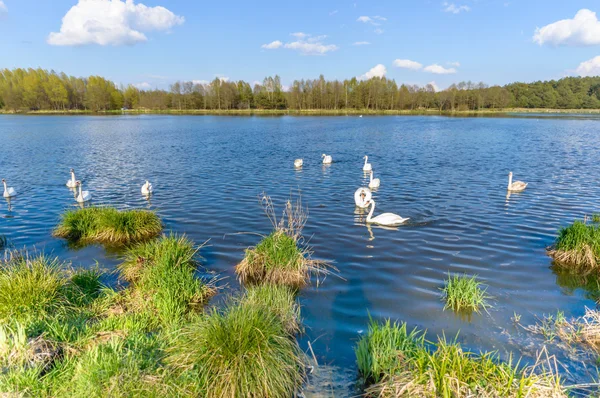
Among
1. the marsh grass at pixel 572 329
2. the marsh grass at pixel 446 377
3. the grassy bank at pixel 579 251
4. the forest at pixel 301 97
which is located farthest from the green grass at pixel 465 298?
the forest at pixel 301 97

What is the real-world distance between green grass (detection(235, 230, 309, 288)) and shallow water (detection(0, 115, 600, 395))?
0.46 meters

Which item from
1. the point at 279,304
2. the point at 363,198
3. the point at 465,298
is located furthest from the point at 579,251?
the point at 279,304

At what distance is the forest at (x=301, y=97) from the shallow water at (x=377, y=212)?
8562 centimetres

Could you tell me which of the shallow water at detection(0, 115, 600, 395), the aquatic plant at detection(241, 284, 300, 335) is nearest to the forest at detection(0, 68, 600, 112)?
the shallow water at detection(0, 115, 600, 395)

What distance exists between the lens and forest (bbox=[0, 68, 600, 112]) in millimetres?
108438

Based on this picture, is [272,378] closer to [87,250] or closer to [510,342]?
[510,342]

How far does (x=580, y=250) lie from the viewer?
8.53 m

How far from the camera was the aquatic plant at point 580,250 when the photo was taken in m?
8.41

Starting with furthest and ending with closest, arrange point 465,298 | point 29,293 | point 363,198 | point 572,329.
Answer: point 363,198, point 465,298, point 572,329, point 29,293

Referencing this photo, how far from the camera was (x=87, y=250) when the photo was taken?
381 inches

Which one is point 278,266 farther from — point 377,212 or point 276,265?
point 377,212

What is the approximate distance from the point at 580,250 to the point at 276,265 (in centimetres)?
Answer: 713

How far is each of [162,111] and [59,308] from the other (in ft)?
382

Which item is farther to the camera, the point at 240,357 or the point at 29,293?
the point at 29,293
